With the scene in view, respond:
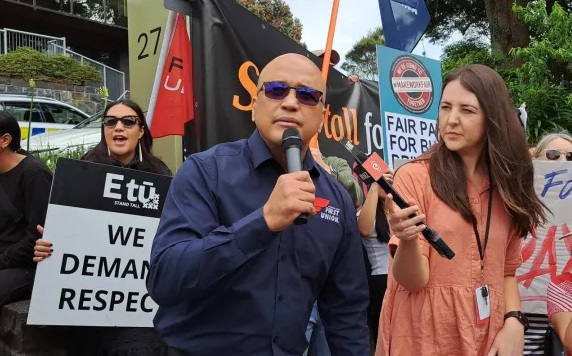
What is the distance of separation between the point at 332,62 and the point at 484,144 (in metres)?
2.57

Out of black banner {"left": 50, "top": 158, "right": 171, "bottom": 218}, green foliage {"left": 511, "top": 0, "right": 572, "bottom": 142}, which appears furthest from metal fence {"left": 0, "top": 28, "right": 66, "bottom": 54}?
black banner {"left": 50, "top": 158, "right": 171, "bottom": 218}

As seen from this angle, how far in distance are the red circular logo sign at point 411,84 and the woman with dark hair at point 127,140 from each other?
1.94 metres

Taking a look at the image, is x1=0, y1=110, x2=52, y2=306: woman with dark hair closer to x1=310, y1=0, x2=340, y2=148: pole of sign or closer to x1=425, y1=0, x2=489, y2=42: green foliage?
x1=310, y1=0, x2=340, y2=148: pole of sign

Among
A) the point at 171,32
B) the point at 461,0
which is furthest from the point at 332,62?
the point at 461,0

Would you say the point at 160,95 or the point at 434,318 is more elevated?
the point at 160,95

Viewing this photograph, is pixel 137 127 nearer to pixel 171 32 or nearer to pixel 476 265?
pixel 171 32

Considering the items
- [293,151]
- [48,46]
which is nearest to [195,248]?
[293,151]

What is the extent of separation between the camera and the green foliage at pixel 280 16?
78.8ft

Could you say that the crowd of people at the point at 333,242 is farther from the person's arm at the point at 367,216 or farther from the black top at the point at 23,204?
the black top at the point at 23,204

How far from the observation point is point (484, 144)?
2.24 meters

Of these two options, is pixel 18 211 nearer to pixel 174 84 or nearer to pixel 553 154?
pixel 174 84

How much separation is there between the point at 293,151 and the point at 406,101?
3263mm

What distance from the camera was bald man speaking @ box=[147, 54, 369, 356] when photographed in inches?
57.0

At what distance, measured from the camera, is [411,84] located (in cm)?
459
